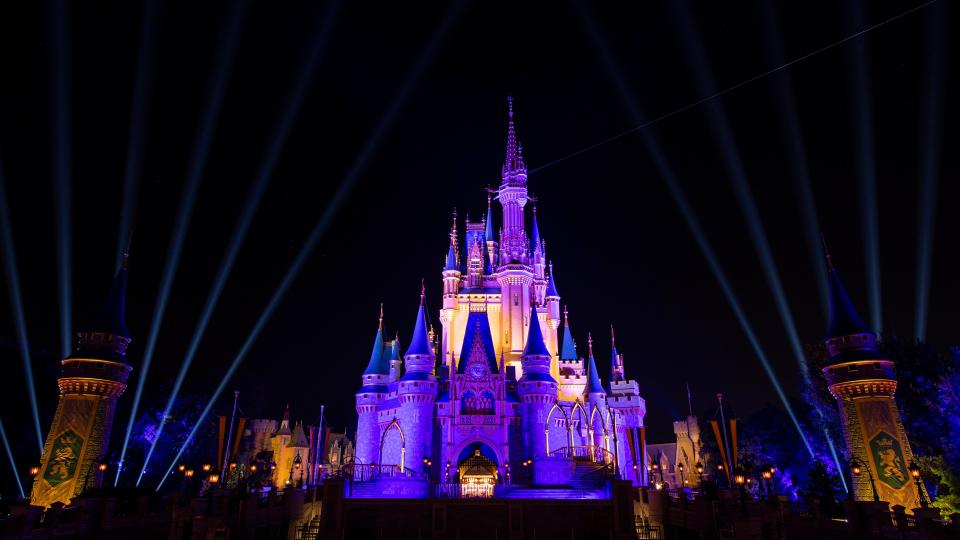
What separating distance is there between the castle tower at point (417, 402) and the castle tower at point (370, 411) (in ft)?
14.2

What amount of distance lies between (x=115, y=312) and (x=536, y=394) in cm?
3099

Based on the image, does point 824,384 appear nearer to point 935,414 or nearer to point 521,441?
point 935,414

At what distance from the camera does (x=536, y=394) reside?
46.5 meters

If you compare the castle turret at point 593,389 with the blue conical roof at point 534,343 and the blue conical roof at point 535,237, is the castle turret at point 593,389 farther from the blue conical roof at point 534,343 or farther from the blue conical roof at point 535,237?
the blue conical roof at point 535,237

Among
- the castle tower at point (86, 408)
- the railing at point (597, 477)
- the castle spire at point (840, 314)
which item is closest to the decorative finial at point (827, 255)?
the castle spire at point (840, 314)

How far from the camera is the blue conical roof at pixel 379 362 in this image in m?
52.7

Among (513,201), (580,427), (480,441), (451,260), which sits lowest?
(480,441)

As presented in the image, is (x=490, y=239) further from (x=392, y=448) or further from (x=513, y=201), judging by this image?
(x=392, y=448)

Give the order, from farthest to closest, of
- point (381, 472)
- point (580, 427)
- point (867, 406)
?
point (580, 427), point (381, 472), point (867, 406)

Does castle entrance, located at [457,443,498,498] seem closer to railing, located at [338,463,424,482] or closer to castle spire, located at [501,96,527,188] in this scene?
Result: railing, located at [338,463,424,482]

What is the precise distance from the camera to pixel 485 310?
59.0m

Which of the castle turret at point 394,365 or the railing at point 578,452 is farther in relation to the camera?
the castle turret at point 394,365

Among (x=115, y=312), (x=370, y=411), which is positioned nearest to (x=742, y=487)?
(x=370, y=411)

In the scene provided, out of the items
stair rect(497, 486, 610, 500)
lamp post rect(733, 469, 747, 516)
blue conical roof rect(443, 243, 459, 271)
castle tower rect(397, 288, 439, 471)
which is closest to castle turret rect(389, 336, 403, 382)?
castle tower rect(397, 288, 439, 471)
